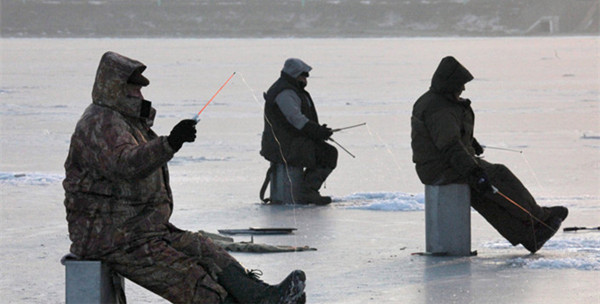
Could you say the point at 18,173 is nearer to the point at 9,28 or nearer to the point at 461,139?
the point at 461,139

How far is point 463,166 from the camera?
7434 millimetres

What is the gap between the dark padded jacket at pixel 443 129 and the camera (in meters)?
7.51

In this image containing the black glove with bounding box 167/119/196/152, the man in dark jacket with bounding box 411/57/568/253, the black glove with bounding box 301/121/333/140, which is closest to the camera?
the black glove with bounding box 167/119/196/152

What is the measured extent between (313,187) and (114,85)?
541 centimetres

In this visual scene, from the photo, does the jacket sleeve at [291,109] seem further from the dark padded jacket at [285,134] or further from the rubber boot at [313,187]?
the rubber boot at [313,187]

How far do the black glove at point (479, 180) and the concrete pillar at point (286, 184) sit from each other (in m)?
3.21

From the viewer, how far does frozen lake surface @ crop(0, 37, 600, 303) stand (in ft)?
22.9

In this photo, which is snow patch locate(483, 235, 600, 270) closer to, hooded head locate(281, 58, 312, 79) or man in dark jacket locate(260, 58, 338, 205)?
man in dark jacket locate(260, 58, 338, 205)

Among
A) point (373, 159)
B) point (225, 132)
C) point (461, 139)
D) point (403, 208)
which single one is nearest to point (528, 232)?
point (461, 139)

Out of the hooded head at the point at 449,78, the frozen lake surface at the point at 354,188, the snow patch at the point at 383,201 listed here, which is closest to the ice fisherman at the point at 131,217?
the frozen lake surface at the point at 354,188

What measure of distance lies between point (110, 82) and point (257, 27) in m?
83.8

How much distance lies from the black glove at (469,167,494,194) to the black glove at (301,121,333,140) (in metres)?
2.98

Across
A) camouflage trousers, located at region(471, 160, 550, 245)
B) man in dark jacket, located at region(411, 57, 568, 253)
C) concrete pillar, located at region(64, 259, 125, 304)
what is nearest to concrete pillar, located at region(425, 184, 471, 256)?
man in dark jacket, located at region(411, 57, 568, 253)

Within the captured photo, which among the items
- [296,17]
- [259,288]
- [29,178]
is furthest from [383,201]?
[296,17]
